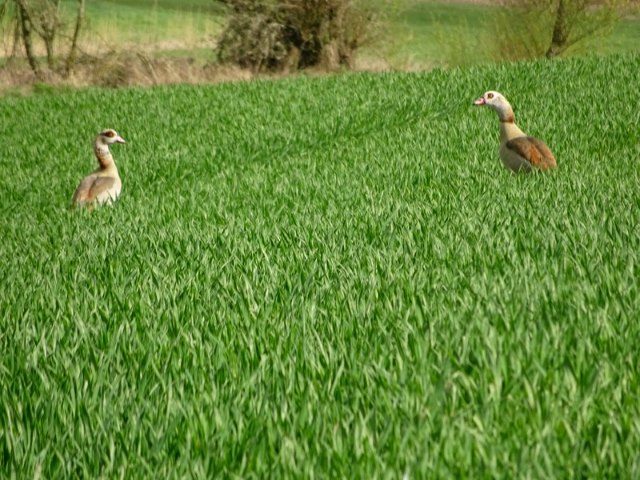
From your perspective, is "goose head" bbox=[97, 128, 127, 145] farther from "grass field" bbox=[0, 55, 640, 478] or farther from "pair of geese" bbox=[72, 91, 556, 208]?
"grass field" bbox=[0, 55, 640, 478]

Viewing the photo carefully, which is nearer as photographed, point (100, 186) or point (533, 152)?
point (533, 152)

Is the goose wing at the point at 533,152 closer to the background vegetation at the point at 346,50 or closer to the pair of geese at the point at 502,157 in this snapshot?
the pair of geese at the point at 502,157

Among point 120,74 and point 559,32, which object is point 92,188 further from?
point 559,32

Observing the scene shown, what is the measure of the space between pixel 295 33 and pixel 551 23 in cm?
808

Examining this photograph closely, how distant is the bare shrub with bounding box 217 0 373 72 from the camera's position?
28734 mm

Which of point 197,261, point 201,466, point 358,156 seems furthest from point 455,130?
point 201,466

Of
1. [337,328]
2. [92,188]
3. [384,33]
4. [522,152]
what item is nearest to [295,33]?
[384,33]

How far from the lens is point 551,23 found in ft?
93.6

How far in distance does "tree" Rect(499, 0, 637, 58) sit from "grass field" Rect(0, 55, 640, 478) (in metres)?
19.9

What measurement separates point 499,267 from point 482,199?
248 cm

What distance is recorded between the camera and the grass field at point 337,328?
2.57 metres

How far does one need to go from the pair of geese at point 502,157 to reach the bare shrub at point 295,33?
64.4ft

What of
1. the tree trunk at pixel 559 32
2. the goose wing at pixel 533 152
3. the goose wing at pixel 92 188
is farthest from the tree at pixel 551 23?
the goose wing at pixel 92 188

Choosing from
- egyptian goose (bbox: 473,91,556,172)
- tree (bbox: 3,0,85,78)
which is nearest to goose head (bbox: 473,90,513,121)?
egyptian goose (bbox: 473,91,556,172)
